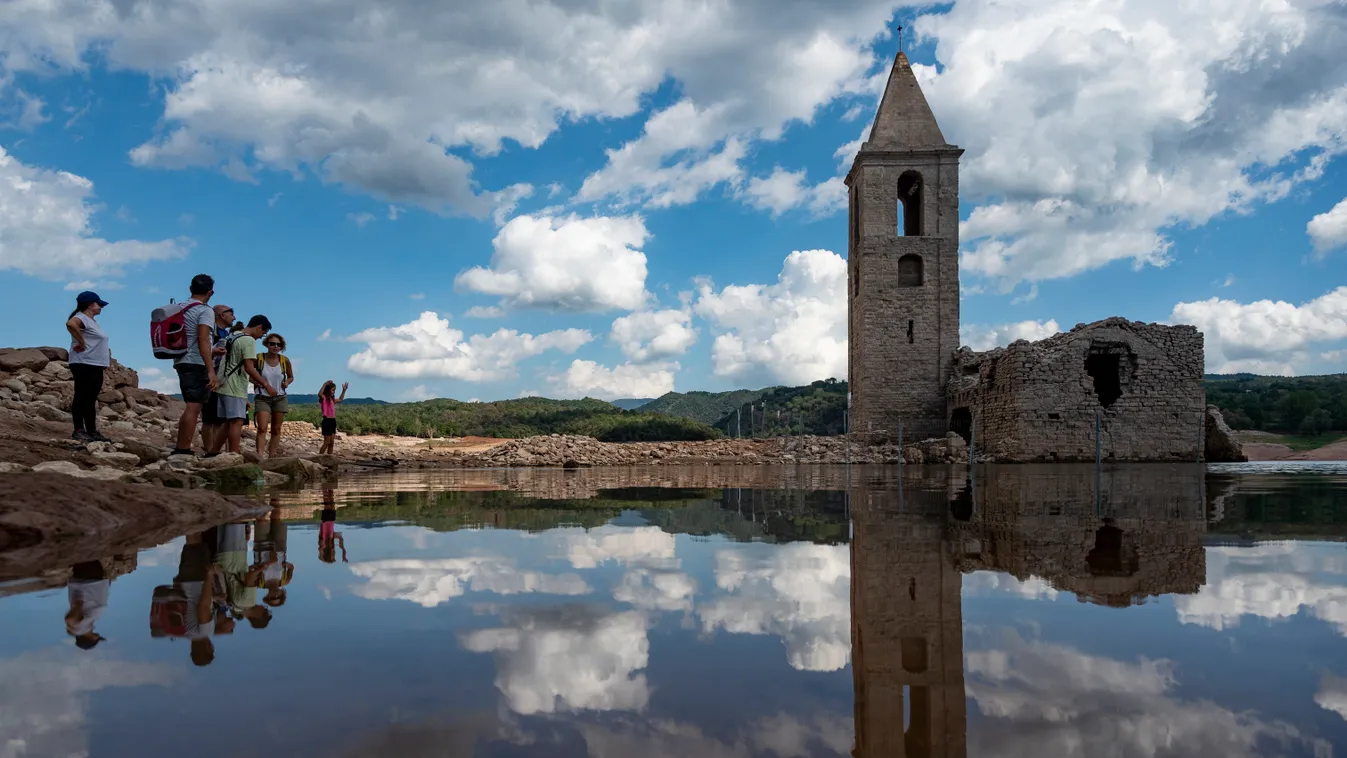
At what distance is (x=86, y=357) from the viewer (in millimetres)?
8266

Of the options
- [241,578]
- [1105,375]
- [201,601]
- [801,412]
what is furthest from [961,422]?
[801,412]

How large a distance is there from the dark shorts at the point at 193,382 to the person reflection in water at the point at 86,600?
5161 millimetres

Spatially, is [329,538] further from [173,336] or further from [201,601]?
[173,336]

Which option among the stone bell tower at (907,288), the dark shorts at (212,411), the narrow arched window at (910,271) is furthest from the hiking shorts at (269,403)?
the narrow arched window at (910,271)

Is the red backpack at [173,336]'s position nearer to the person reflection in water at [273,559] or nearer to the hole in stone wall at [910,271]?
the person reflection in water at [273,559]

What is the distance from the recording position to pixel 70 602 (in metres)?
2.73

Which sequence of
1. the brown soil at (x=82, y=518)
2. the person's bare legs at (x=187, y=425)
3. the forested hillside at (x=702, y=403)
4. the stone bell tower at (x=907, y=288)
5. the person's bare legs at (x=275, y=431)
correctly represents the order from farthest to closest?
the forested hillside at (x=702, y=403), the stone bell tower at (x=907, y=288), the person's bare legs at (x=275, y=431), the person's bare legs at (x=187, y=425), the brown soil at (x=82, y=518)

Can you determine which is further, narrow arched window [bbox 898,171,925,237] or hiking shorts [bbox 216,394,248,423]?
narrow arched window [bbox 898,171,925,237]

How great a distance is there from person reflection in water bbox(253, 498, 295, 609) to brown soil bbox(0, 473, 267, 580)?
0.39m

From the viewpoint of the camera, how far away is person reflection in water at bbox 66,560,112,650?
92.1 inches

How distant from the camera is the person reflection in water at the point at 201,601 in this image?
89.6 inches

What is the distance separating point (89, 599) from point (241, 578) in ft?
1.77

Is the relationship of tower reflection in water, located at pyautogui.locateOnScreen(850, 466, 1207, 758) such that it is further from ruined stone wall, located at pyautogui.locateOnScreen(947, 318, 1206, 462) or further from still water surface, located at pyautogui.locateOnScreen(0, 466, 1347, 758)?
ruined stone wall, located at pyautogui.locateOnScreen(947, 318, 1206, 462)

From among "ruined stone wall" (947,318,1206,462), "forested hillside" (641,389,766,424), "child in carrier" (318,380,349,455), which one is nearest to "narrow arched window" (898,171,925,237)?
"ruined stone wall" (947,318,1206,462)
